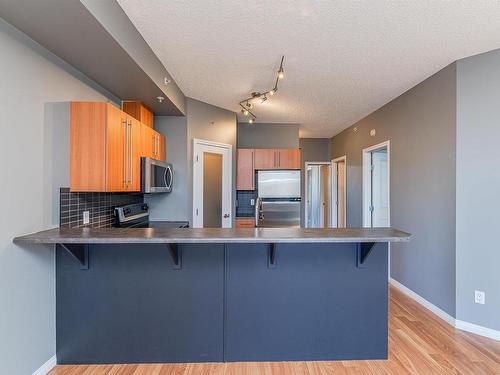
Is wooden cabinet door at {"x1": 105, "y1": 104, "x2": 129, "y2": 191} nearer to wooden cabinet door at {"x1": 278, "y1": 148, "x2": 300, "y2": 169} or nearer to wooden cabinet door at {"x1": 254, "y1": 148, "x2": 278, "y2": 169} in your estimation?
wooden cabinet door at {"x1": 254, "y1": 148, "x2": 278, "y2": 169}

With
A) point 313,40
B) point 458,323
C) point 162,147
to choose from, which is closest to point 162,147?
point 162,147

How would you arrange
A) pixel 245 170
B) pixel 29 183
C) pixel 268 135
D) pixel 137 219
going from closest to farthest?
pixel 29 183
pixel 137 219
pixel 245 170
pixel 268 135

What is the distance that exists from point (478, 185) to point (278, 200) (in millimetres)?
2782

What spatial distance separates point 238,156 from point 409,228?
2839mm

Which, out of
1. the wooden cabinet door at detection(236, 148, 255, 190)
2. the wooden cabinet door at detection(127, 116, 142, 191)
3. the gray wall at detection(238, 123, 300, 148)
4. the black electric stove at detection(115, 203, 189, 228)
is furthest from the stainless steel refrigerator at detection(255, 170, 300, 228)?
the wooden cabinet door at detection(127, 116, 142, 191)

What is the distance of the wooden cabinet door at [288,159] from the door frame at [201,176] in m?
0.94

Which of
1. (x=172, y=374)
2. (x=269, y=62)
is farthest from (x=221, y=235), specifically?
(x=269, y=62)

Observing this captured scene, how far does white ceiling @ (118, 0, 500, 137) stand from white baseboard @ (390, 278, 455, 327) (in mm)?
2527

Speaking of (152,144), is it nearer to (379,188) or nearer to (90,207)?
(90,207)

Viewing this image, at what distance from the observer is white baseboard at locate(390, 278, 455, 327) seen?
111 inches

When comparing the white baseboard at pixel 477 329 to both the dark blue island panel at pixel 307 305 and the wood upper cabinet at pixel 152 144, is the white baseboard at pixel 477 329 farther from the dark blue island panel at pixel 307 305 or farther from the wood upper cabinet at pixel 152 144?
the wood upper cabinet at pixel 152 144

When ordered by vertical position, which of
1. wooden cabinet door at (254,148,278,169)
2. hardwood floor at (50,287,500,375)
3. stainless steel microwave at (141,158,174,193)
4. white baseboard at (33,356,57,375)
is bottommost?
hardwood floor at (50,287,500,375)

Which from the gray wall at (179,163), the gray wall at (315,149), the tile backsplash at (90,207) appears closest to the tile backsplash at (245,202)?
the gray wall at (179,163)

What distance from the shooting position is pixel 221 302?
2.15 m
